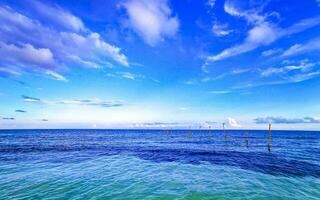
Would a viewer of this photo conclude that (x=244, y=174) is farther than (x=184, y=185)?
Yes

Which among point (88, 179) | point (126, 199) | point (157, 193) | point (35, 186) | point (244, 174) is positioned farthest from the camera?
point (244, 174)

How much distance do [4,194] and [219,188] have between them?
14186mm

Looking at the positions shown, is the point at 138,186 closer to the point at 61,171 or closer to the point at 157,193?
the point at 157,193

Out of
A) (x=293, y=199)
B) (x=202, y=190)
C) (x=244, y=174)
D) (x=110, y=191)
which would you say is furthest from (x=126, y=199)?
(x=244, y=174)

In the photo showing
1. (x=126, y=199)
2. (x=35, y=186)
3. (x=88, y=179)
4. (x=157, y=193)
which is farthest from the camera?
(x=88, y=179)

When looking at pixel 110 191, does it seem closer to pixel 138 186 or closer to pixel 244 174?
pixel 138 186

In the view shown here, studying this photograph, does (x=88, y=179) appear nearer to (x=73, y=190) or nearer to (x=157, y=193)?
(x=73, y=190)

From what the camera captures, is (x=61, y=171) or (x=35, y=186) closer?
(x=35, y=186)

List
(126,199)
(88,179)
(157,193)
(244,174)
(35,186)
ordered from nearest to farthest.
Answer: (126,199), (157,193), (35,186), (88,179), (244,174)

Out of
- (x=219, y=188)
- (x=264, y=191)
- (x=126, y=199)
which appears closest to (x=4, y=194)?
(x=126, y=199)

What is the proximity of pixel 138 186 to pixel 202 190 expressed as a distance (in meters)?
4.56

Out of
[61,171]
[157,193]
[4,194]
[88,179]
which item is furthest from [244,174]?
[4,194]

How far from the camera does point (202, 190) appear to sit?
13500 millimetres

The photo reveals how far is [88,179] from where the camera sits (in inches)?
631
